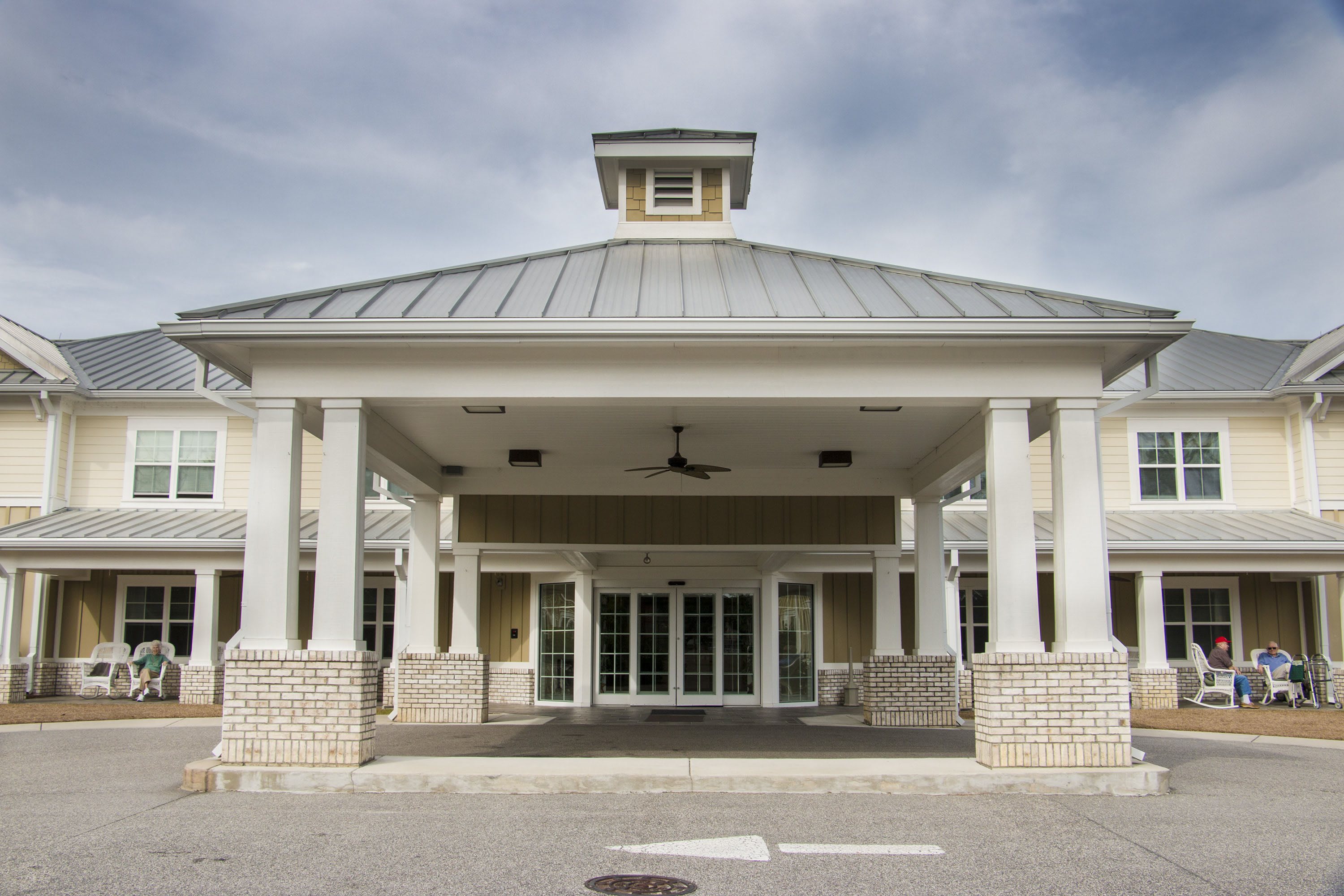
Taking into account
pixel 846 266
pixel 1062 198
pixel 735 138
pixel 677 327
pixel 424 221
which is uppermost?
pixel 735 138

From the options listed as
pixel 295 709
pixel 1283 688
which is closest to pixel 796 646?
pixel 1283 688

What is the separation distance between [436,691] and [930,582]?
712cm

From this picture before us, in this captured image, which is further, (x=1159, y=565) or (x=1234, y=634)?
(x=1234, y=634)

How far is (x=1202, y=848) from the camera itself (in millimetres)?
6285

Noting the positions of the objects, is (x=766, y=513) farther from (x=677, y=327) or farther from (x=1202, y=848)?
(x=1202, y=848)

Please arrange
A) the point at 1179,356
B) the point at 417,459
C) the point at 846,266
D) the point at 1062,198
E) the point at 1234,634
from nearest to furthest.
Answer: the point at 846,266 < the point at 1062,198 < the point at 417,459 < the point at 1234,634 < the point at 1179,356

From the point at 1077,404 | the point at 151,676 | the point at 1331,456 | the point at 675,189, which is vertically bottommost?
the point at 151,676

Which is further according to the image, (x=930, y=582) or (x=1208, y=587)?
(x=1208, y=587)

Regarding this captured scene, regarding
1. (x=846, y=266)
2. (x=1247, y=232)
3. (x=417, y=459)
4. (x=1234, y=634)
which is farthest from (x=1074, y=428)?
Result: (x=1234, y=634)

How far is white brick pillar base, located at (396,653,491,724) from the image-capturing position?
14375mm

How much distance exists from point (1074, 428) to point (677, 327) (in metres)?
3.57

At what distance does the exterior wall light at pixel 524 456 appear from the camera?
1287 centimetres

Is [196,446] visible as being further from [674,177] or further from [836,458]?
[836,458]

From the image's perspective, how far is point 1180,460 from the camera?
18.7 m
